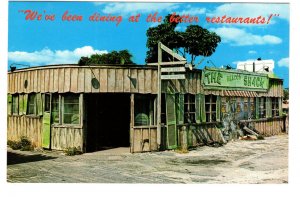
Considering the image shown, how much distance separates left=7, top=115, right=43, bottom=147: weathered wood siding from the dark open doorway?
2.25 m

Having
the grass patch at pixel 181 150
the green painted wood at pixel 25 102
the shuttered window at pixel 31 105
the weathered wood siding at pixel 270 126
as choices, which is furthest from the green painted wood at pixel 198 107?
the green painted wood at pixel 25 102

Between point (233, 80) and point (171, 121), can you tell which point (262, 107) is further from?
point (171, 121)

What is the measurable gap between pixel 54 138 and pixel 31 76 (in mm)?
3103

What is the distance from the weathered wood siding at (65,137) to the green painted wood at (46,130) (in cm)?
19

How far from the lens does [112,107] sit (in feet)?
55.1

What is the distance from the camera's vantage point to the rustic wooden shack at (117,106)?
535 inches

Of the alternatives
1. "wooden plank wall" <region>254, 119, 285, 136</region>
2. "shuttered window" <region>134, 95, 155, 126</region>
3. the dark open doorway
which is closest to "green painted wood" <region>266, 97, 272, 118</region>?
"wooden plank wall" <region>254, 119, 285, 136</region>

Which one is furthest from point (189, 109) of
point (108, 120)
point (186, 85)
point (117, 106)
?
point (108, 120)

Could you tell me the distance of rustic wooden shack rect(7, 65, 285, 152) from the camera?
13578mm

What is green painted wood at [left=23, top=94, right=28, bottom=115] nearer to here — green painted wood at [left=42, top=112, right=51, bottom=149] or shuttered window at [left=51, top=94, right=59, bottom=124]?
green painted wood at [left=42, top=112, right=51, bottom=149]

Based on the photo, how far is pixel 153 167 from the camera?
37.8ft

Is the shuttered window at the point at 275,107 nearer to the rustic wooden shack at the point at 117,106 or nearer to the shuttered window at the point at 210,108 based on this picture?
the rustic wooden shack at the point at 117,106

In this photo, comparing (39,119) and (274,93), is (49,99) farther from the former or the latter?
(274,93)
